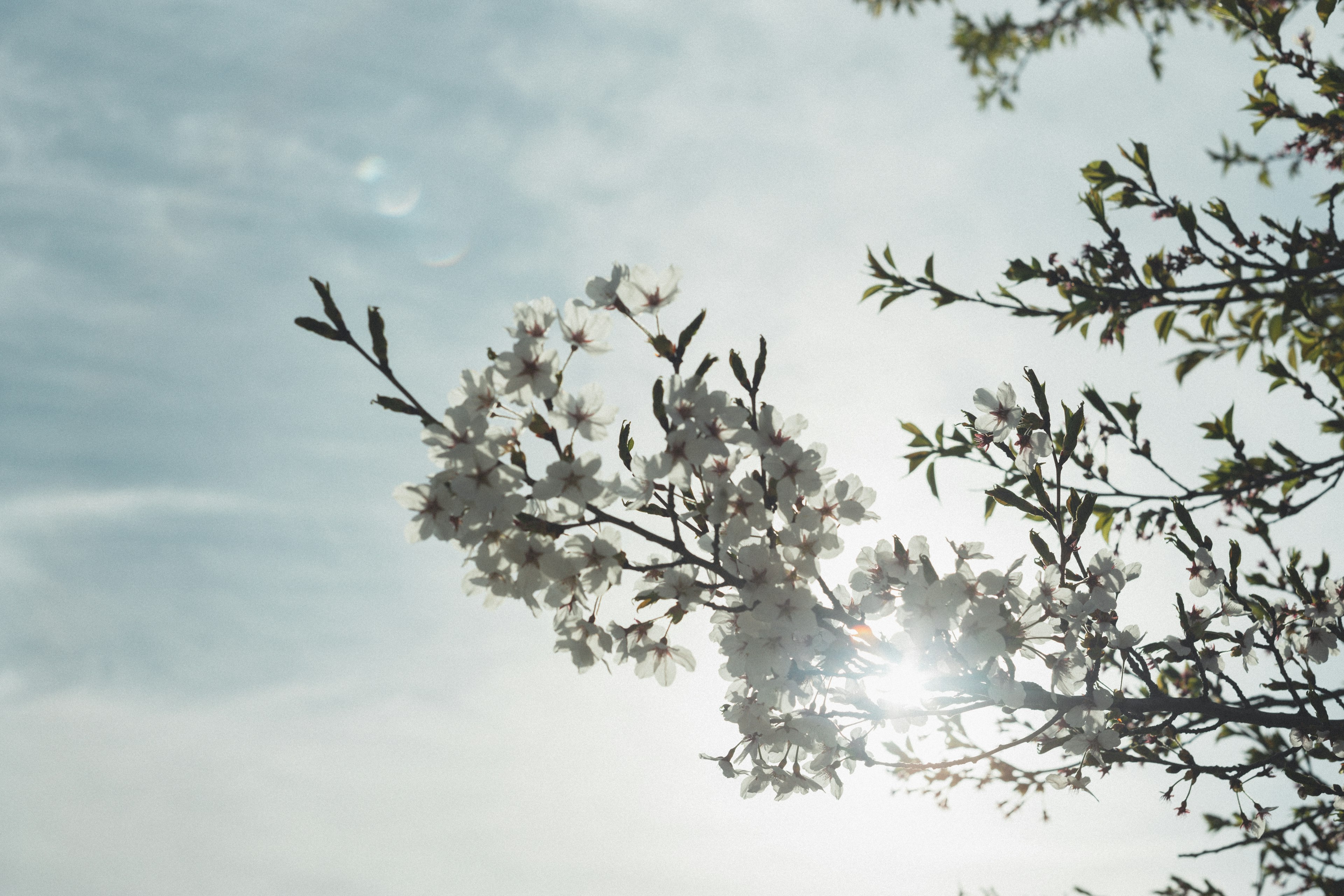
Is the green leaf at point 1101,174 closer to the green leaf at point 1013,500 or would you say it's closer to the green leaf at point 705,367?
the green leaf at point 1013,500

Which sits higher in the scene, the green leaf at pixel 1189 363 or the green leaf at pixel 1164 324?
the green leaf at pixel 1189 363

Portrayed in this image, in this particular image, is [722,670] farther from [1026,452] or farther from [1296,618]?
[1296,618]

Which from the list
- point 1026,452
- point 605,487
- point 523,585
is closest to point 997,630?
point 1026,452

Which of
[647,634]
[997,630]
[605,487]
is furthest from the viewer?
[647,634]

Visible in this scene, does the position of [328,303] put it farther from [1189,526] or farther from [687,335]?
[1189,526]

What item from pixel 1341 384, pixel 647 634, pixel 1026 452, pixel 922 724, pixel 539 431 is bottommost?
pixel 922 724

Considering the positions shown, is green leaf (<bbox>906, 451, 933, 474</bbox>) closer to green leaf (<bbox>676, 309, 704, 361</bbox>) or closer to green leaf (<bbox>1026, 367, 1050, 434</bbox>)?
green leaf (<bbox>1026, 367, 1050, 434</bbox>)

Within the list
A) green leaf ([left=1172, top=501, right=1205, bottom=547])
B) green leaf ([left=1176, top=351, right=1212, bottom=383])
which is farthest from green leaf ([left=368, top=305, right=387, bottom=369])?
green leaf ([left=1176, top=351, right=1212, bottom=383])

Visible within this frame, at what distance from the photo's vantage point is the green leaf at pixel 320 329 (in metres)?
2.28

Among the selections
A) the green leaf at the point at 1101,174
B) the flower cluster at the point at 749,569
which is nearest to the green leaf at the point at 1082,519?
the flower cluster at the point at 749,569

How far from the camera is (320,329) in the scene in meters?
2.28

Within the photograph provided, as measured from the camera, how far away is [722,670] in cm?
275

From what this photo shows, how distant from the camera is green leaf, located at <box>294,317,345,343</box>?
2281 millimetres

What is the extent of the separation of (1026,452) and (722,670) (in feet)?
4.80
